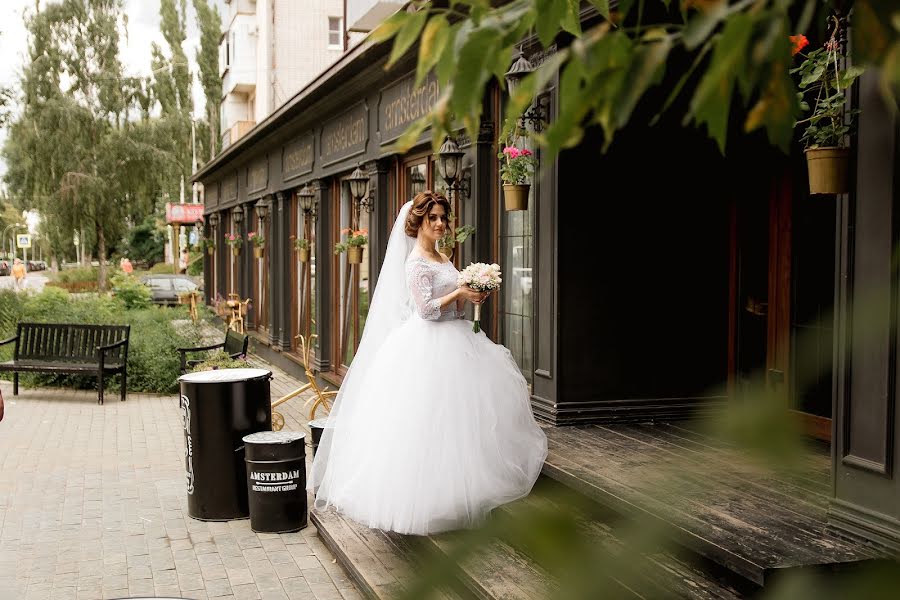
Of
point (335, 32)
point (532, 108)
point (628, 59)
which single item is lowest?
point (628, 59)

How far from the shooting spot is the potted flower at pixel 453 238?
8.18 meters

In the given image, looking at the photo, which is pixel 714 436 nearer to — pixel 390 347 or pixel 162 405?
pixel 390 347

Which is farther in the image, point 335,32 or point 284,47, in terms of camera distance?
point 335,32

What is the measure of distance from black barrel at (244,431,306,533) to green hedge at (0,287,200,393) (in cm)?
716

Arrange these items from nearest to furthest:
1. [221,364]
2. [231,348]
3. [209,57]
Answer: [221,364] < [231,348] < [209,57]

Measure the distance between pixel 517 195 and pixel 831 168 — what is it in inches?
120

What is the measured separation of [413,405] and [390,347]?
0.56 metres

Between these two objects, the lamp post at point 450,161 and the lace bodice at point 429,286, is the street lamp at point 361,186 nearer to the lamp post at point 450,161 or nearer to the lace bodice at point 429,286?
the lamp post at point 450,161

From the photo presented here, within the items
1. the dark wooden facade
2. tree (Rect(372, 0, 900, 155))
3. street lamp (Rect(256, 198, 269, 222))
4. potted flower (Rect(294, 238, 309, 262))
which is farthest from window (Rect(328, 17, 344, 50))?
tree (Rect(372, 0, 900, 155))

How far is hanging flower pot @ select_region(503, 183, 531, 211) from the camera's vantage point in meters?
6.99

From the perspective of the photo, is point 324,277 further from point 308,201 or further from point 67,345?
point 67,345

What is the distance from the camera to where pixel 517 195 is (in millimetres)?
7004

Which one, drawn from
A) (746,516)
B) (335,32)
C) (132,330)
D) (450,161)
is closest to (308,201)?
(132,330)

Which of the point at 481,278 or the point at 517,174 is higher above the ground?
the point at 517,174
